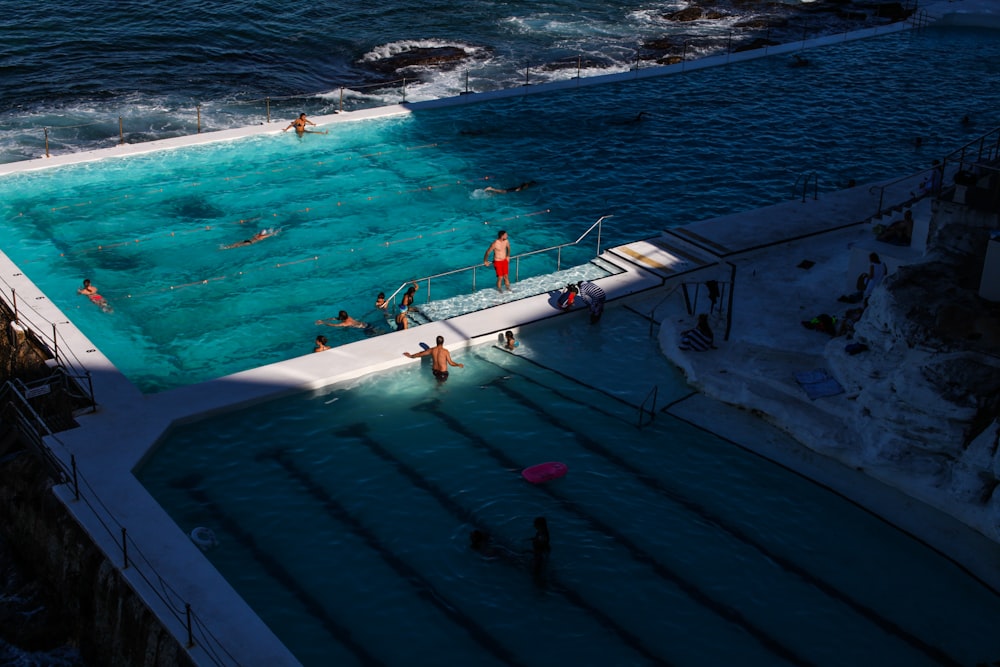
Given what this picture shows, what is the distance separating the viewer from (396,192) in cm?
2570

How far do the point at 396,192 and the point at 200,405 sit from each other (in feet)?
35.8

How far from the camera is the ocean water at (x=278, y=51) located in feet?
112

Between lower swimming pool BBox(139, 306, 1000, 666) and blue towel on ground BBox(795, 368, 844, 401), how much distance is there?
1010 mm

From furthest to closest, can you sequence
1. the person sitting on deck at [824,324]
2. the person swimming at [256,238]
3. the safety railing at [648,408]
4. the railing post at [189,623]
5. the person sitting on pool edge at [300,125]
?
the person sitting on pool edge at [300,125]
the person swimming at [256,238]
the person sitting on deck at [824,324]
the safety railing at [648,408]
the railing post at [189,623]

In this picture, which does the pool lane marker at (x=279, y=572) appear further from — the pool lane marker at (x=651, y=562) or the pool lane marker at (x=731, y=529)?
the pool lane marker at (x=731, y=529)

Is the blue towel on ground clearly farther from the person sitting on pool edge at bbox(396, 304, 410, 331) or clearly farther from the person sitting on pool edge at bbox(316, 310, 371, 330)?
Answer: the person sitting on pool edge at bbox(316, 310, 371, 330)

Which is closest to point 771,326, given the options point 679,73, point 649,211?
point 649,211

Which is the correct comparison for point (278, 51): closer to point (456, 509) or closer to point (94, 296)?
point (94, 296)

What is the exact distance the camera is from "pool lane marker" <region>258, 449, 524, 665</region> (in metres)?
12.1

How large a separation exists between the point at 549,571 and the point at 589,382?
4.86 meters

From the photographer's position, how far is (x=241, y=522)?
13.8m

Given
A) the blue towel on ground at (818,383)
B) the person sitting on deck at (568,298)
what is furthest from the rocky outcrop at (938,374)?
the person sitting on deck at (568,298)

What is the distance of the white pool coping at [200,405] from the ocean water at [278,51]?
348 inches

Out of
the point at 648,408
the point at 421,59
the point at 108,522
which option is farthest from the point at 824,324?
the point at 421,59
